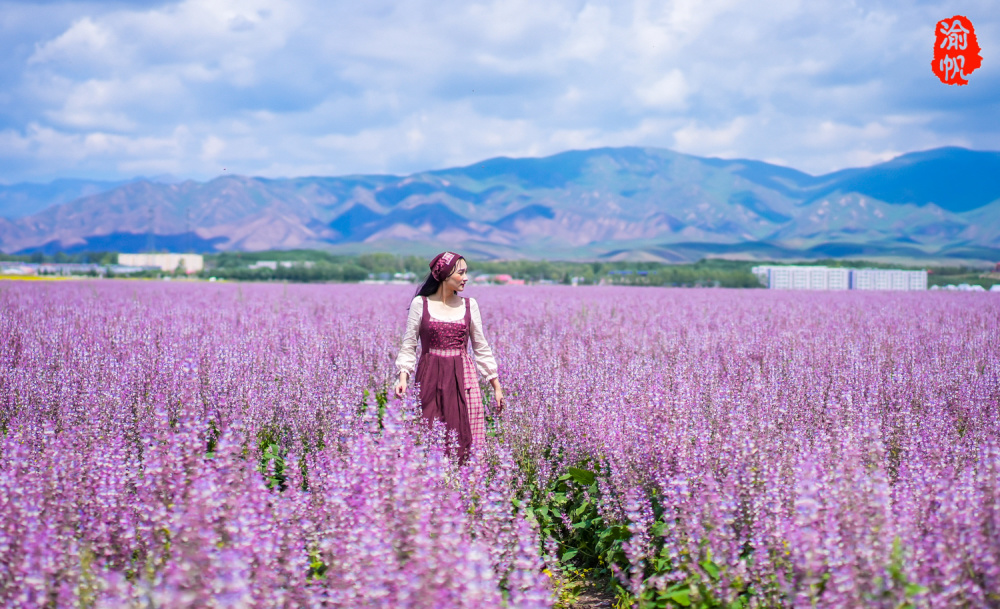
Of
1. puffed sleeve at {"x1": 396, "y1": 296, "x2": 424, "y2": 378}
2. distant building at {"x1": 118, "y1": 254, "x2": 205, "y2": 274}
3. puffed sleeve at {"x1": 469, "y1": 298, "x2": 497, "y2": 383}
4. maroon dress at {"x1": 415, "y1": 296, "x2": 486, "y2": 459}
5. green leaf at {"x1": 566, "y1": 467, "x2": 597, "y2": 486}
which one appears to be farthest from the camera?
distant building at {"x1": 118, "y1": 254, "x2": 205, "y2": 274}

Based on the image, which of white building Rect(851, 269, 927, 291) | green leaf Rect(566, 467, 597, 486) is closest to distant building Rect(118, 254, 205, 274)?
white building Rect(851, 269, 927, 291)

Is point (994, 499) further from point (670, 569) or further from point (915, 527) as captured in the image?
point (670, 569)

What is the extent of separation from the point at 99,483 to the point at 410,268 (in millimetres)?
61202

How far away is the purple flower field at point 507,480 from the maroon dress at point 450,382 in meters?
0.21

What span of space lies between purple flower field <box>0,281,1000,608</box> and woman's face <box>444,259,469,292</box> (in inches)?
35.5

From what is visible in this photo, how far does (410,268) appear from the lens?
63.5 meters

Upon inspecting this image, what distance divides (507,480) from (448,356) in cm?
115

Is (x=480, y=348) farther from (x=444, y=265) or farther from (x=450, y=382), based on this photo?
(x=444, y=265)

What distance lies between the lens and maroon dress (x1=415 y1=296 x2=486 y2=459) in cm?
438

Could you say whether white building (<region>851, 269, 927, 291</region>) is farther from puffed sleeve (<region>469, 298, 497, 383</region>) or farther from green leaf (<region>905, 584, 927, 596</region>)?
green leaf (<region>905, 584, 927, 596</region>)

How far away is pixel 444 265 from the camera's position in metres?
4.43

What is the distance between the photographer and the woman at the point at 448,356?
4.39 metres

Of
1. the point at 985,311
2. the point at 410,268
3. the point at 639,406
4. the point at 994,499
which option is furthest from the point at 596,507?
the point at 410,268

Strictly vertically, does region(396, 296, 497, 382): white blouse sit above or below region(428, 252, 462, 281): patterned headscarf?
below
